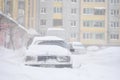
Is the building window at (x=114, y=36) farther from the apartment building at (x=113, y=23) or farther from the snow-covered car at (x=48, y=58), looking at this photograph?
the snow-covered car at (x=48, y=58)

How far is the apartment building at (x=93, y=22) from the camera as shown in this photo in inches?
2606

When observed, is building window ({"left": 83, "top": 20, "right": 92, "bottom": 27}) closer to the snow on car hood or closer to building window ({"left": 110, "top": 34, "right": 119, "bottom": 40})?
building window ({"left": 110, "top": 34, "right": 119, "bottom": 40})

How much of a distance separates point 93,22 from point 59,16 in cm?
684

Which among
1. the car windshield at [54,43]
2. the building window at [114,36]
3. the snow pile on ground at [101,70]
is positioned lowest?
the building window at [114,36]

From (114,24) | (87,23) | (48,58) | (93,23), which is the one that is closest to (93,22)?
(93,23)

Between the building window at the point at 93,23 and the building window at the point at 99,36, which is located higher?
the building window at the point at 93,23

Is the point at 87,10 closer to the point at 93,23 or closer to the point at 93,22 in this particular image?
the point at 93,22

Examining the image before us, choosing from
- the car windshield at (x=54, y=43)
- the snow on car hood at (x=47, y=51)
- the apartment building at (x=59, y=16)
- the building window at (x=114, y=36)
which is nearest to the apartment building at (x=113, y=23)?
the building window at (x=114, y=36)

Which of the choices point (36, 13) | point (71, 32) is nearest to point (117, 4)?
point (71, 32)

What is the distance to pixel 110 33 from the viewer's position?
66.7 metres

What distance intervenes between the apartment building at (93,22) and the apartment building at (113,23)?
2.81 feet

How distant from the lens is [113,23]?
221 feet

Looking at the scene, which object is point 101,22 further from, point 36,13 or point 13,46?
point 13,46

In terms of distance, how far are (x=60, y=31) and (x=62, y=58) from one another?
31.0 metres
